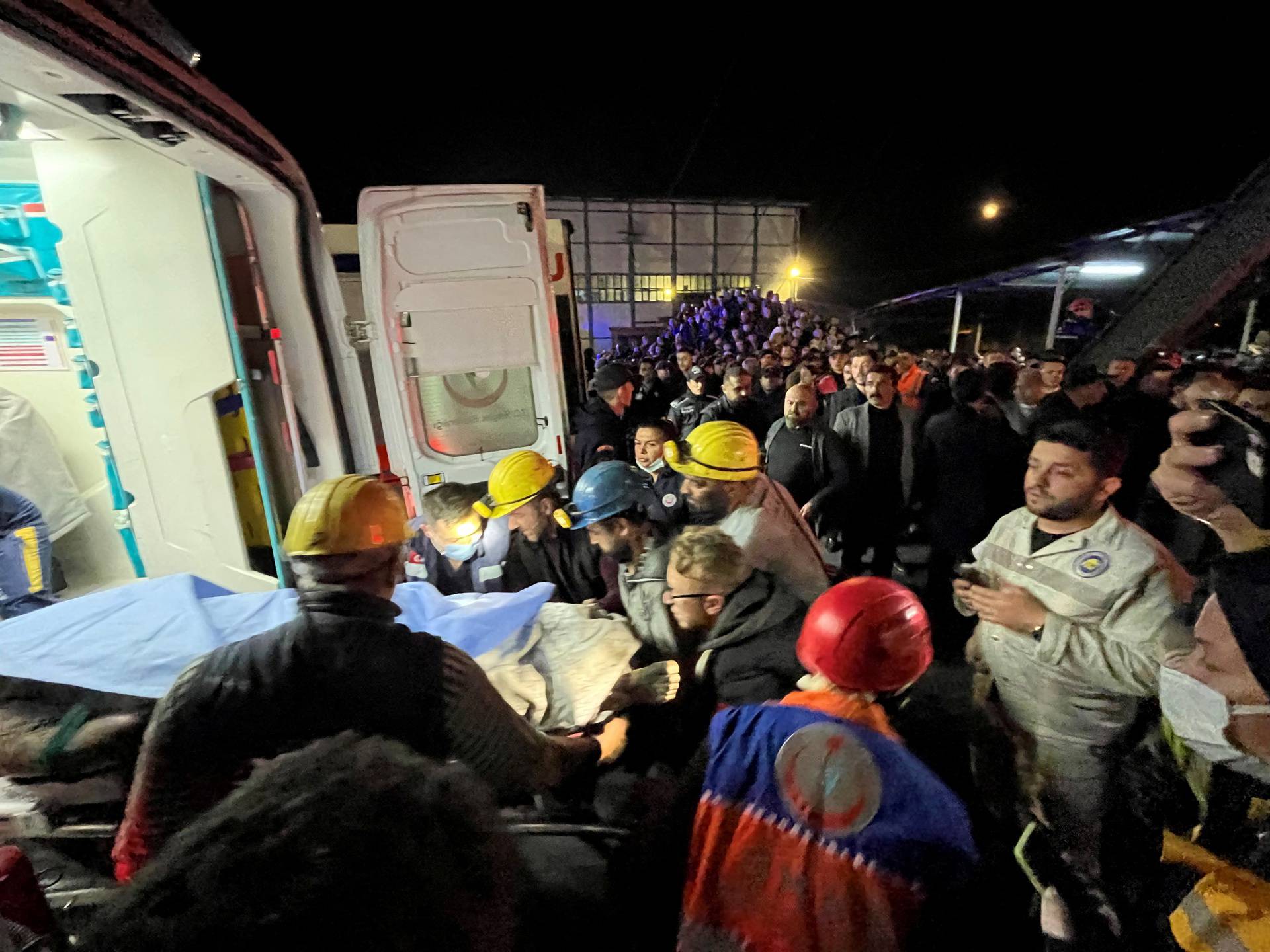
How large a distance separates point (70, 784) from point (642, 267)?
78.2 feet

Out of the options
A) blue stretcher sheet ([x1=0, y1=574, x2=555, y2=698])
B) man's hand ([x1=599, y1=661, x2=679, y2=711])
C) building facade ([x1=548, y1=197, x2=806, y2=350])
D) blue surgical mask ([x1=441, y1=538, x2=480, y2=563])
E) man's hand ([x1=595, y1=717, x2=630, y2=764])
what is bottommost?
man's hand ([x1=595, y1=717, x2=630, y2=764])

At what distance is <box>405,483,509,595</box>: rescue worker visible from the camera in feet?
10.1

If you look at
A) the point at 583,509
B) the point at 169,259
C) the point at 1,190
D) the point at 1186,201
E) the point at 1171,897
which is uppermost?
the point at 1186,201

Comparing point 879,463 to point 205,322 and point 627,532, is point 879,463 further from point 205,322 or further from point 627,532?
point 205,322

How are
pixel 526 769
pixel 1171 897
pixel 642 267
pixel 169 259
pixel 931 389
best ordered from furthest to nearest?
1. pixel 642 267
2. pixel 931 389
3. pixel 169 259
4. pixel 526 769
5. pixel 1171 897

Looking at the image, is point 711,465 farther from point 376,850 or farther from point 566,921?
point 376,850

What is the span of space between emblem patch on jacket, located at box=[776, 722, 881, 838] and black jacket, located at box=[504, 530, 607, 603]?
1.88 metres

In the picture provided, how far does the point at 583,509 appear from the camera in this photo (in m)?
2.84

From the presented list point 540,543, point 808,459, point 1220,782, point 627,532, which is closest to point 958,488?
point 808,459

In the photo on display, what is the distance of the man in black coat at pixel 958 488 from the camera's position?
3926 mm

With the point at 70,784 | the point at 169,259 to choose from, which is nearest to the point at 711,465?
the point at 70,784

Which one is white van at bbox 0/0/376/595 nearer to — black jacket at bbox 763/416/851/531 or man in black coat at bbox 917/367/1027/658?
black jacket at bbox 763/416/851/531

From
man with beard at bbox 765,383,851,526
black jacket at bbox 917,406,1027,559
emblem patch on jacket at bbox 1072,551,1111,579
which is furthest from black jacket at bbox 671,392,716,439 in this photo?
emblem patch on jacket at bbox 1072,551,1111,579

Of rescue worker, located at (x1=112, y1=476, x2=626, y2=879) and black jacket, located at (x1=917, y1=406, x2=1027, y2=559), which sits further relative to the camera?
black jacket, located at (x1=917, y1=406, x2=1027, y2=559)
